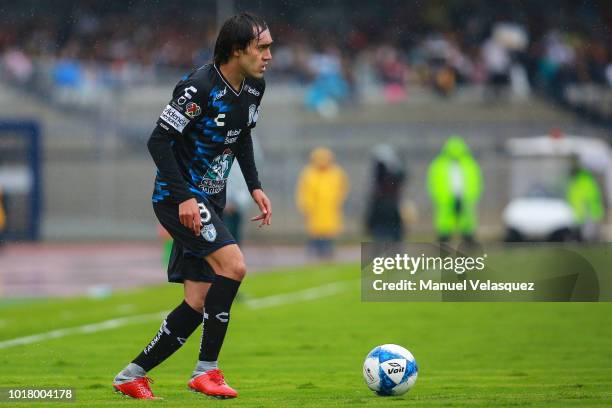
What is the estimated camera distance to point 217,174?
7164 mm

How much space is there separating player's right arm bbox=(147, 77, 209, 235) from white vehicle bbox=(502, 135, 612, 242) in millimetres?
19086

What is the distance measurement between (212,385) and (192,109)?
1524mm

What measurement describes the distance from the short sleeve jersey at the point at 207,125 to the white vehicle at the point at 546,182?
61.4 feet

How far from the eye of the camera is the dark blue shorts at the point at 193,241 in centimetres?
697

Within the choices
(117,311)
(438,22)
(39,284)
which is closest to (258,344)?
(117,311)

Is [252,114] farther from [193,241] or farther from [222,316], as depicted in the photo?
[222,316]

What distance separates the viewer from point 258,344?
10977 millimetres

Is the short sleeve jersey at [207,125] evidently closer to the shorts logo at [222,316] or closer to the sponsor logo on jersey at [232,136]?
the sponsor logo on jersey at [232,136]

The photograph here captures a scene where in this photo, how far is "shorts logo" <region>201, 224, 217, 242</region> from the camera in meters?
6.95

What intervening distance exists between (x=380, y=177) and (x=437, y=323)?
860 centimetres

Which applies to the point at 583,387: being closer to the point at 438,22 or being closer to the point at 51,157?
the point at 51,157

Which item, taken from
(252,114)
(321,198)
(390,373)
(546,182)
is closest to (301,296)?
(321,198)

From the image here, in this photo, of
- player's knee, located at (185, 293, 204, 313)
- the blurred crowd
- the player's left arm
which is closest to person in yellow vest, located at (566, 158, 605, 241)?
the blurred crowd

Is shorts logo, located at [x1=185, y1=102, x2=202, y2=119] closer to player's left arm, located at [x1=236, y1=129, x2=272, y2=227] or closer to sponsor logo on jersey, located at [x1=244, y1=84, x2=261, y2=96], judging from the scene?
sponsor logo on jersey, located at [x1=244, y1=84, x2=261, y2=96]
